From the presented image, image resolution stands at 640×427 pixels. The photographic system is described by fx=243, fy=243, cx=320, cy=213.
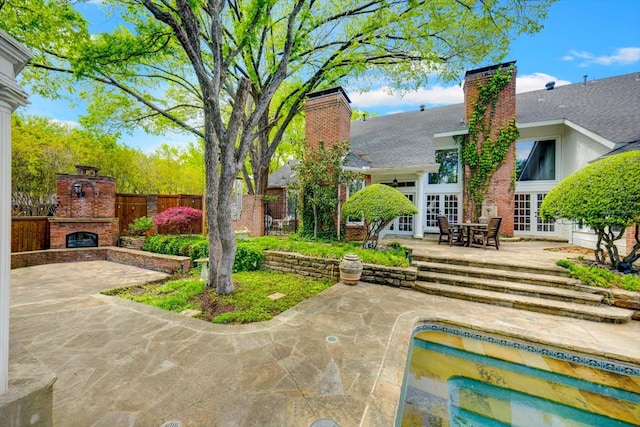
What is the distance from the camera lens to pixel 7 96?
5.01 feet

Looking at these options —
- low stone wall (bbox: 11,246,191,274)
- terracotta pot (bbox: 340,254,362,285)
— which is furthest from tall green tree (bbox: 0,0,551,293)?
low stone wall (bbox: 11,246,191,274)

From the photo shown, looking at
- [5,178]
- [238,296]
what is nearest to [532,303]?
[238,296]

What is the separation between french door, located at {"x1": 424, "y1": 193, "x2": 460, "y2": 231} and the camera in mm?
11273

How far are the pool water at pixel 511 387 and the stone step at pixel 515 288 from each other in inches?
72.0

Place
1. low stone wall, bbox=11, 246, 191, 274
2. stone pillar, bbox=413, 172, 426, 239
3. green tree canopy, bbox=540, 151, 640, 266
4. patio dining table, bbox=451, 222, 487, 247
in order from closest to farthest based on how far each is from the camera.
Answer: green tree canopy, bbox=540, 151, 640, 266
low stone wall, bbox=11, 246, 191, 274
patio dining table, bbox=451, 222, 487, 247
stone pillar, bbox=413, 172, 426, 239

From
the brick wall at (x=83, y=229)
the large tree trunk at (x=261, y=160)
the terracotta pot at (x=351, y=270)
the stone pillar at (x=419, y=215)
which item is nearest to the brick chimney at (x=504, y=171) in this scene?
the stone pillar at (x=419, y=215)

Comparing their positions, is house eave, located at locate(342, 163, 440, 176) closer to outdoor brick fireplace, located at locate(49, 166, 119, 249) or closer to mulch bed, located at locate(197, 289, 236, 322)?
mulch bed, located at locate(197, 289, 236, 322)

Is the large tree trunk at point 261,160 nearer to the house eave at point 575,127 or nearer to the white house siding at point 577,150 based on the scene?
the house eave at point 575,127

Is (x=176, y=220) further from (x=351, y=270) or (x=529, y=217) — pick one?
(x=529, y=217)

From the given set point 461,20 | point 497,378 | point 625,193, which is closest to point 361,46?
point 461,20

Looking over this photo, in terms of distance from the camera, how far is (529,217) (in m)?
10.6

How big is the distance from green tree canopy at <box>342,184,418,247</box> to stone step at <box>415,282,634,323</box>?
6.86 feet

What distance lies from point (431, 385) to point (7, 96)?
454 cm

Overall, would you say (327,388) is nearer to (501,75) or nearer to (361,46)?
(361,46)
